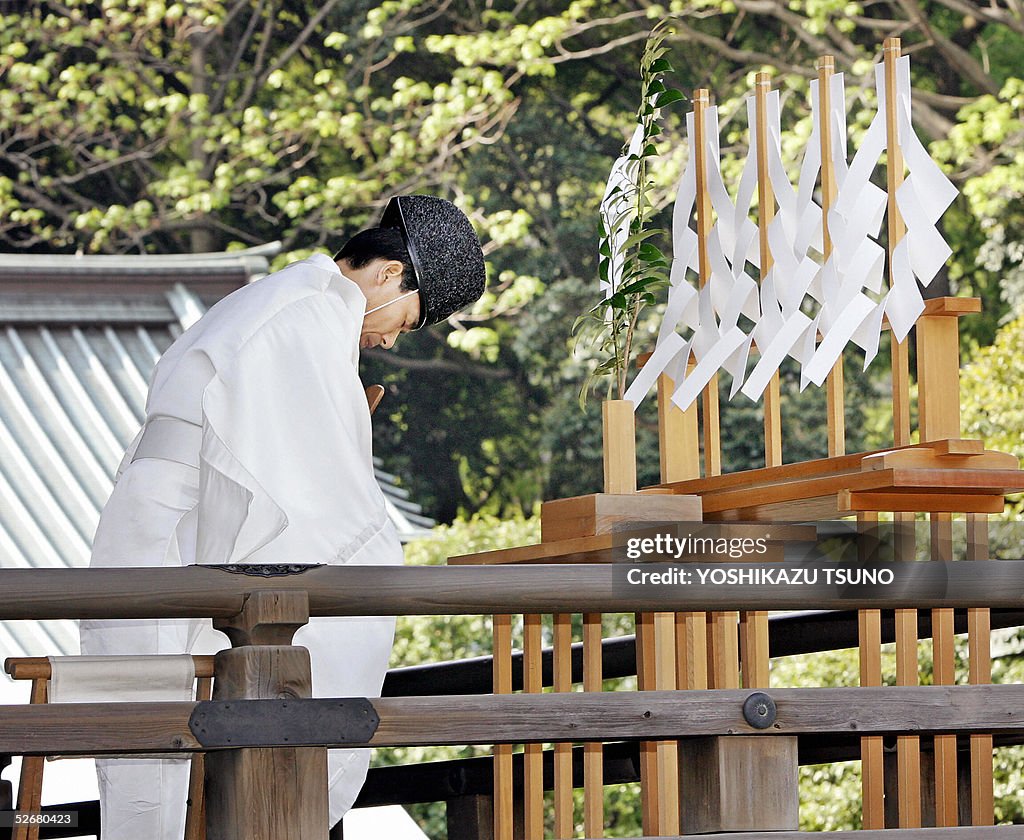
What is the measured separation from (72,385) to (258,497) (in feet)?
19.5

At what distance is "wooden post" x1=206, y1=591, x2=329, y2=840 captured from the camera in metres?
1.79

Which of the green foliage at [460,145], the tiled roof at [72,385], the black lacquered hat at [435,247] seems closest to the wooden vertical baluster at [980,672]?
the black lacquered hat at [435,247]

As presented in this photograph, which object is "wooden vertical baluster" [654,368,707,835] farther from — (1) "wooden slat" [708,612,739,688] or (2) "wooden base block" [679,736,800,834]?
(2) "wooden base block" [679,736,800,834]

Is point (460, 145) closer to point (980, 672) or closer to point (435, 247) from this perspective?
point (435, 247)

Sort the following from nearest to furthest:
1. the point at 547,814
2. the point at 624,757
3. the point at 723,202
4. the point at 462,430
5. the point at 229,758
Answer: the point at 229,758, the point at 723,202, the point at 624,757, the point at 547,814, the point at 462,430

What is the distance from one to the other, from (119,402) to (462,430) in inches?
151

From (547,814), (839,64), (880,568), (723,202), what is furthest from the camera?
(839,64)

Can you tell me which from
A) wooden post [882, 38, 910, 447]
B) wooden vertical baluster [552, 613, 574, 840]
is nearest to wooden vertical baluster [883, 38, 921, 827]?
wooden post [882, 38, 910, 447]

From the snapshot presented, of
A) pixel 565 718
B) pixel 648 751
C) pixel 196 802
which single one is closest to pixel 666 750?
pixel 648 751

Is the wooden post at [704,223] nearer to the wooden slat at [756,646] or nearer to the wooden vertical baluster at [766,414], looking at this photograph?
the wooden vertical baluster at [766,414]

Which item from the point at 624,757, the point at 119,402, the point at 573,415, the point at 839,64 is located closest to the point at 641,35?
the point at 839,64

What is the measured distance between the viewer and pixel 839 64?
34.3ft

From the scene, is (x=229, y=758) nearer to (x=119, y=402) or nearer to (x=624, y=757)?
(x=624, y=757)

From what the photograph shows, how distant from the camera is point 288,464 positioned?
2.23 m
